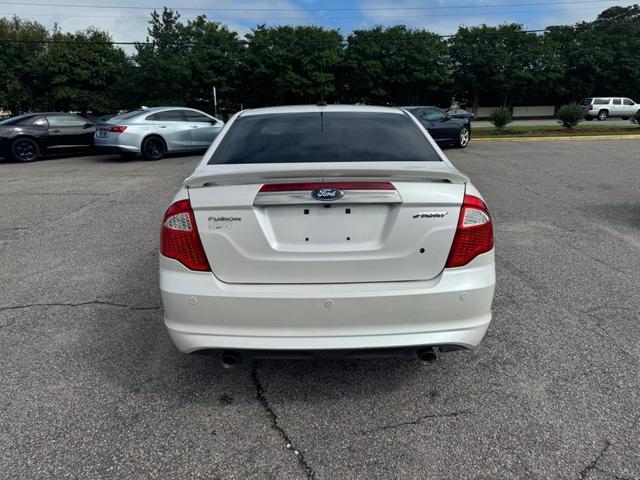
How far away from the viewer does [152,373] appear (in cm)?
313

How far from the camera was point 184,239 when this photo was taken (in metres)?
2.55

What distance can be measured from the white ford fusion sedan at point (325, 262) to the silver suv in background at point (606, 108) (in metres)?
42.8

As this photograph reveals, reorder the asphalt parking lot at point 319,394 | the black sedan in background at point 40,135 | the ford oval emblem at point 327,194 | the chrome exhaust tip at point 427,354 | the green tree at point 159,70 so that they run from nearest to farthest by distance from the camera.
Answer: the asphalt parking lot at point 319,394, the ford oval emblem at point 327,194, the chrome exhaust tip at point 427,354, the black sedan in background at point 40,135, the green tree at point 159,70

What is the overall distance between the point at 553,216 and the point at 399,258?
221 inches

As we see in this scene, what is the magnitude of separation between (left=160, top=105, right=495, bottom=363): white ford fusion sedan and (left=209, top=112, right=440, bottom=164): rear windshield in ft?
1.68

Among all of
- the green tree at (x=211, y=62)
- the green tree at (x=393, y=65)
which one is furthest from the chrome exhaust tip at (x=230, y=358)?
the green tree at (x=393, y=65)

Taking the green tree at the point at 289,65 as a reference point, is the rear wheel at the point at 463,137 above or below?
below

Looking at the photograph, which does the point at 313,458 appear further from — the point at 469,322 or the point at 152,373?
the point at 152,373

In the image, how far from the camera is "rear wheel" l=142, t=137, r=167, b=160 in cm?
1434

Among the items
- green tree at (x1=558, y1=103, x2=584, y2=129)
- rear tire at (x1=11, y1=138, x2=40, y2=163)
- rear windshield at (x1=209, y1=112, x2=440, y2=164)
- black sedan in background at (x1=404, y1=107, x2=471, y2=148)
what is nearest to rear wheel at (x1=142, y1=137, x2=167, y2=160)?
rear tire at (x1=11, y1=138, x2=40, y2=163)

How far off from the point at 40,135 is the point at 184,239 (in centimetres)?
1505

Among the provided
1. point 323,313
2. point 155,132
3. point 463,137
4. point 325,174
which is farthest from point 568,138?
point 323,313

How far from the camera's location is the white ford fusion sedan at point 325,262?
247 cm

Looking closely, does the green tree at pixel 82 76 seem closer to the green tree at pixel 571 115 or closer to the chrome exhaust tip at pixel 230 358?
the green tree at pixel 571 115
